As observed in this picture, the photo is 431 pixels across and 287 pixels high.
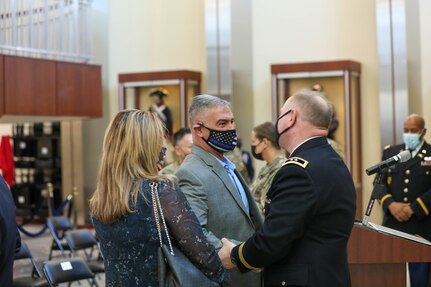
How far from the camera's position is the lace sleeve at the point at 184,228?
3.26m

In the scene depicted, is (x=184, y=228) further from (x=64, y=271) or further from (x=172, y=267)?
(x=64, y=271)

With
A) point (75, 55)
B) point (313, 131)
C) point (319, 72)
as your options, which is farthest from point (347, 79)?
point (313, 131)

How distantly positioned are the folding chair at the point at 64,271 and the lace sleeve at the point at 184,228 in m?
2.37

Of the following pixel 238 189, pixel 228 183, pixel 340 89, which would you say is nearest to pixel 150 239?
pixel 228 183

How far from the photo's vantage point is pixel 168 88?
44.4 feet

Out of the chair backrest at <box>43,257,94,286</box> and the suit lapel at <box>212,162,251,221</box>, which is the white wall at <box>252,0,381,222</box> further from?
the suit lapel at <box>212,162,251,221</box>

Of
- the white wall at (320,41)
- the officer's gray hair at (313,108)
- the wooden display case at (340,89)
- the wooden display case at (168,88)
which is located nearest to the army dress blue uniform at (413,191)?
the officer's gray hair at (313,108)

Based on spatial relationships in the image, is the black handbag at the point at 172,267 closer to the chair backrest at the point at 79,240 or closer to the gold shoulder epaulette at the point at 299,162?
the gold shoulder epaulette at the point at 299,162

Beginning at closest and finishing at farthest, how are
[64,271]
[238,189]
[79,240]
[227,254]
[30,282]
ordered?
[227,254] < [238,189] < [64,271] < [30,282] < [79,240]

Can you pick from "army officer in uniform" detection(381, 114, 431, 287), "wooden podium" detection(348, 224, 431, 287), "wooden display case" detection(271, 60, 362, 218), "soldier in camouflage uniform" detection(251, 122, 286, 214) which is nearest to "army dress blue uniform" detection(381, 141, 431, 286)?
"army officer in uniform" detection(381, 114, 431, 287)

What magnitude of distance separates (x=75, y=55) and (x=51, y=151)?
3.32m

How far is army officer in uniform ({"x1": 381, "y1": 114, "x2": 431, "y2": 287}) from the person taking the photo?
6760mm

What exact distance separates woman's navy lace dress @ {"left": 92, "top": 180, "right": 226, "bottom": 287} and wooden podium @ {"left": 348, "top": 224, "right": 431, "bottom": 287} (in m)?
1.32

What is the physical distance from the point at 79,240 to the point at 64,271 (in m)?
2.51
